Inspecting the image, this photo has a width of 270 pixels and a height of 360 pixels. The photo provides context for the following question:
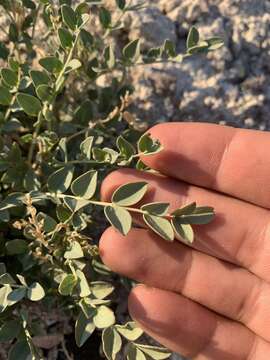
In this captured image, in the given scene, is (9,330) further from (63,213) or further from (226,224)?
(226,224)

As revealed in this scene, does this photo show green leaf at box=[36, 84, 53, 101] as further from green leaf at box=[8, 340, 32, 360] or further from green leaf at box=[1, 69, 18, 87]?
green leaf at box=[8, 340, 32, 360]

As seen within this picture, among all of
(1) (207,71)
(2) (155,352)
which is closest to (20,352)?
(2) (155,352)

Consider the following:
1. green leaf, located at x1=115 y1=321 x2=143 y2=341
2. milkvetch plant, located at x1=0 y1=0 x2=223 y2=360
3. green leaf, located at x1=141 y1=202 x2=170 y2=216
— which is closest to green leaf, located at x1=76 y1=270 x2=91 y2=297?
milkvetch plant, located at x1=0 y1=0 x2=223 y2=360

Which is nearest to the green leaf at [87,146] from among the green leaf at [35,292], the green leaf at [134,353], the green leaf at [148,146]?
the green leaf at [148,146]

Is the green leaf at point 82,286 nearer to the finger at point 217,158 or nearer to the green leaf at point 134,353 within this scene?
the green leaf at point 134,353

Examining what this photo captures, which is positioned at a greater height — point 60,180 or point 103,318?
point 60,180

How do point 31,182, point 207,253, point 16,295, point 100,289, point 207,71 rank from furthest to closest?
point 207,71
point 207,253
point 31,182
point 100,289
point 16,295
